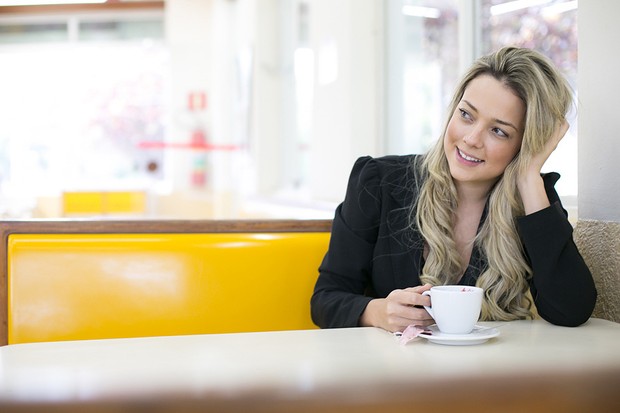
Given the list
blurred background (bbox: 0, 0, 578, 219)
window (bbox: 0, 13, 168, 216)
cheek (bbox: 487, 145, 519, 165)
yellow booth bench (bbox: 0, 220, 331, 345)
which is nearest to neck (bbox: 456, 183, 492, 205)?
cheek (bbox: 487, 145, 519, 165)

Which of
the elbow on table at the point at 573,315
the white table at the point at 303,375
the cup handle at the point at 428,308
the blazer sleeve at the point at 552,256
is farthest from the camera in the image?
the blazer sleeve at the point at 552,256

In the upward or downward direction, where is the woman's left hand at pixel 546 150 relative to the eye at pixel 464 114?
downward

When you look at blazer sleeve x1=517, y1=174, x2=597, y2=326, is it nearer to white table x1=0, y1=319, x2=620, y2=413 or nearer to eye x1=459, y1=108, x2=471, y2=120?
eye x1=459, y1=108, x2=471, y2=120

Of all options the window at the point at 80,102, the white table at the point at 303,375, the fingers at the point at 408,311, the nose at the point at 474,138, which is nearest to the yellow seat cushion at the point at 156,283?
the nose at the point at 474,138

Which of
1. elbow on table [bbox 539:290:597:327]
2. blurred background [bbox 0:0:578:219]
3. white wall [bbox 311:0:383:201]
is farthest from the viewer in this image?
white wall [bbox 311:0:383:201]

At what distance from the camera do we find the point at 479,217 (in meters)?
1.86

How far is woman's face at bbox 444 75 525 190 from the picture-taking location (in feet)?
5.74

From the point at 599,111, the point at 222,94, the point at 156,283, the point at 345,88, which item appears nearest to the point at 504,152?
the point at 599,111

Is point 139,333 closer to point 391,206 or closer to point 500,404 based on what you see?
point 391,206

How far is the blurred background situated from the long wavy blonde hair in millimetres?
859

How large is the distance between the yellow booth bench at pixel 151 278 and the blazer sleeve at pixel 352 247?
14 cm

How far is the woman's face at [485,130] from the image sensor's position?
1.75m

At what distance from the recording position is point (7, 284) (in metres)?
1.86

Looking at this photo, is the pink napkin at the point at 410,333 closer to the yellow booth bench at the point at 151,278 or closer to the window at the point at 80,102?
the yellow booth bench at the point at 151,278
